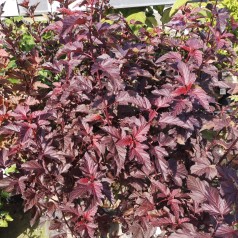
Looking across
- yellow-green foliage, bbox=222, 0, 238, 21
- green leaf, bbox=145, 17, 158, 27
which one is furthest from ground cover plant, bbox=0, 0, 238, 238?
green leaf, bbox=145, 17, 158, 27

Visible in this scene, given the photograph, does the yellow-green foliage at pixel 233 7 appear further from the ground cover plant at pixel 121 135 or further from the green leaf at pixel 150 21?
the ground cover plant at pixel 121 135

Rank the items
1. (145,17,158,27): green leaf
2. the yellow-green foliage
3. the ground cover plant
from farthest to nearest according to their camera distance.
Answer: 1. (145,17,158,27): green leaf
2. the yellow-green foliage
3. the ground cover plant

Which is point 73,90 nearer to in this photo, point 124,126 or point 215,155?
point 124,126

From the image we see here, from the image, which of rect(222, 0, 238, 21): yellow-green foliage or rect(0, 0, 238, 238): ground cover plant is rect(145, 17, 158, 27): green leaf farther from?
rect(0, 0, 238, 238): ground cover plant

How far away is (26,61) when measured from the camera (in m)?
2.49

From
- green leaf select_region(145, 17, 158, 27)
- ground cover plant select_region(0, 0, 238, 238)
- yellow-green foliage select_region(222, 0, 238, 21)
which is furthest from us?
green leaf select_region(145, 17, 158, 27)

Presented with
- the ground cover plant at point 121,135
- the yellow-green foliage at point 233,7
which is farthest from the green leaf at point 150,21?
the ground cover plant at point 121,135

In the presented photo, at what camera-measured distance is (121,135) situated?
5.98 feet

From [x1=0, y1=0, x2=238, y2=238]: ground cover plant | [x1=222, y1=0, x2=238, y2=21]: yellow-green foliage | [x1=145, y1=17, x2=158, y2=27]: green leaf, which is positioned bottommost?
[x1=0, y1=0, x2=238, y2=238]: ground cover plant

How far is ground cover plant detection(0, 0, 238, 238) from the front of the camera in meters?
1.79

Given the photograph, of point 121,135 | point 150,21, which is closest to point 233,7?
point 150,21

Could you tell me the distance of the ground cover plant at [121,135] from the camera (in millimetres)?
1791

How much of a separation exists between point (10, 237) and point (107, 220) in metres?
1.09

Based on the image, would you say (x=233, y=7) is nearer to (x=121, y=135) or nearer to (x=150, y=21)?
(x=150, y=21)
